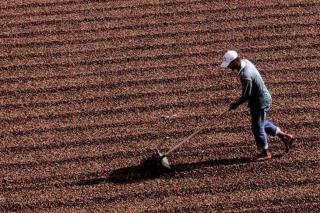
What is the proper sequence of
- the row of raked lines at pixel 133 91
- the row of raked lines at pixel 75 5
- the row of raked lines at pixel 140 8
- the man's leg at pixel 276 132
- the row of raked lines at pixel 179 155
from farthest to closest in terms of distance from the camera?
1. the row of raked lines at pixel 75 5
2. the row of raked lines at pixel 140 8
3. the row of raked lines at pixel 133 91
4. the row of raked lines at pixel 179 155
5. the man's leg at pixel 276 132

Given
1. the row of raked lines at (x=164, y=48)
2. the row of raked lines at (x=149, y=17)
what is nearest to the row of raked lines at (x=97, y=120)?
the row of raked lines at (x=164, y=48)

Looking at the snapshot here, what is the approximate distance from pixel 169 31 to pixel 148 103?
4.15 feet

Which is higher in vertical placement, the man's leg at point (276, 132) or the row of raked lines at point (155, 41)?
the row of raked lines at point (155, 41)

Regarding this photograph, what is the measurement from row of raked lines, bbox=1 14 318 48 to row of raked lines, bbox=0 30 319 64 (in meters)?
0.17

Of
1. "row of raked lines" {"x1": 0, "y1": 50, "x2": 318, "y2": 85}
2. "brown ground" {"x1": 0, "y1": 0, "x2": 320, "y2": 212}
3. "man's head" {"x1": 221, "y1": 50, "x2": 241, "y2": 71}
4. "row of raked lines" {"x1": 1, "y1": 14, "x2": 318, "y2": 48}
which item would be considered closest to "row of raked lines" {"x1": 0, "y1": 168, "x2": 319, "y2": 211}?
"brown ground" {"x1": 0, "y1": 0, "x2": 320, "y2": 212}

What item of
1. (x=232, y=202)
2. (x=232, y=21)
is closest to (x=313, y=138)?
(x=232, y=202)

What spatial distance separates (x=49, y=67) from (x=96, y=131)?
121cm

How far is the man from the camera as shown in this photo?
16.4ft

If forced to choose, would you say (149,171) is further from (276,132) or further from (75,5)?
(75,5)

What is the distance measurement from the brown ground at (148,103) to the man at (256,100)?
0.24 m

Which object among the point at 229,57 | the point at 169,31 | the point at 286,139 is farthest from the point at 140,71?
the point at 286,139

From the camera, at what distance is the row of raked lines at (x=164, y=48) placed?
21.9 ft

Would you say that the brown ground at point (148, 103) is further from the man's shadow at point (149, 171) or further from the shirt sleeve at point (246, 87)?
the shirt sleeve at point (246, 87)

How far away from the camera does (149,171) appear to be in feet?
17.5
